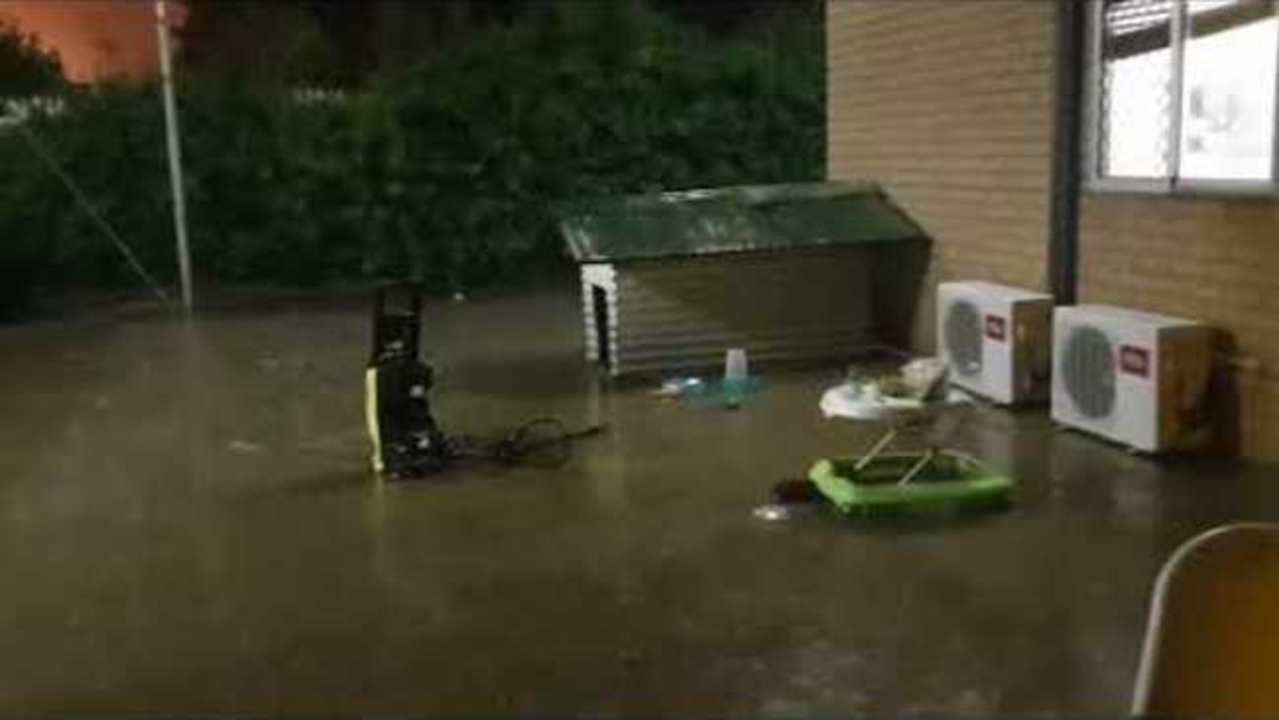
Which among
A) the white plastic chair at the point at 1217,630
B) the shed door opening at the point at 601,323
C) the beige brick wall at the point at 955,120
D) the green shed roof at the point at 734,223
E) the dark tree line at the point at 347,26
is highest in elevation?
the dark tree line at the point at 347,26

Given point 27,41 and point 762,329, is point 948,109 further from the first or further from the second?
point 27,41

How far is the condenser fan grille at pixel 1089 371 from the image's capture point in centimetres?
639

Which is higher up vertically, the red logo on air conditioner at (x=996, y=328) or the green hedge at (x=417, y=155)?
the green hedge at (x=417, y=155)

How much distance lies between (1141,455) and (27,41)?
1328 centimetres

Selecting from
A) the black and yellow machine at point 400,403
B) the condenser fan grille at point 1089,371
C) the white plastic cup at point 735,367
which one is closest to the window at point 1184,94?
the condenser fan grille at point 1089,371

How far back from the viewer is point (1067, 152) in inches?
288

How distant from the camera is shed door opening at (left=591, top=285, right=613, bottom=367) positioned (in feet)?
29.2

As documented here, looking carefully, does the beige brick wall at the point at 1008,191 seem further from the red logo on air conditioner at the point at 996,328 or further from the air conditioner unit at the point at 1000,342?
the red logo on air conditioner at the point at 996,328

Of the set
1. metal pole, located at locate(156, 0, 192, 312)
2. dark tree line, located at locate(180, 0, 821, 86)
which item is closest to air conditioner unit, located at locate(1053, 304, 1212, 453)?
metal pole, located at locate(156, 0, 192, 312)

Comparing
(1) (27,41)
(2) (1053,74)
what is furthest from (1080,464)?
(1) (27,41)

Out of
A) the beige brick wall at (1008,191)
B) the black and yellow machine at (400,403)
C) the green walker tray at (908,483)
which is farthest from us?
the black and yellow machine at (400,403)

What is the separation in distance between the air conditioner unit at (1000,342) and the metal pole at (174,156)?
306 inches

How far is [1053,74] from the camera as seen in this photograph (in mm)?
7336

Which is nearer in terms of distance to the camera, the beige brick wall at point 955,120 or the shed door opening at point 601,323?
the beige brick wall at point 955,120
